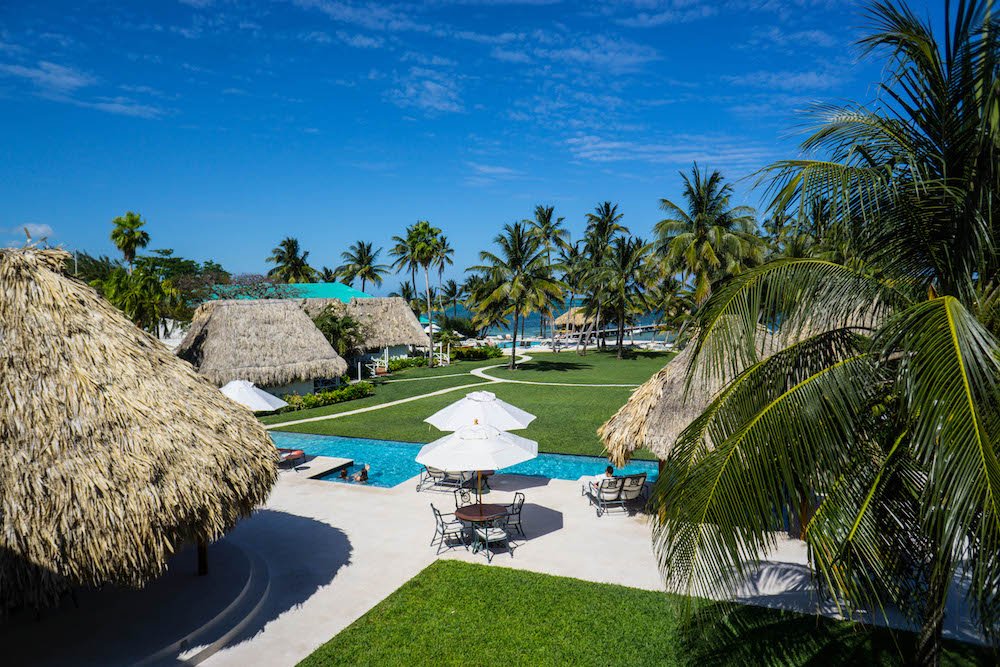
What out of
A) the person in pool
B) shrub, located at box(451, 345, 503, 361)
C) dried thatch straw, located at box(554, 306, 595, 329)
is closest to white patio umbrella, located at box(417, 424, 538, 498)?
the person in pool

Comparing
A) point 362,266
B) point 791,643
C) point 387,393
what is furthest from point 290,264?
point 791,643

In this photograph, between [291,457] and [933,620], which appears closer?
[933,620]

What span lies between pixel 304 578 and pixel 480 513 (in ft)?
9.81

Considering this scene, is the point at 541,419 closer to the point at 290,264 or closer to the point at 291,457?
the point at 291,457

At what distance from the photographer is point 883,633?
24.3ft

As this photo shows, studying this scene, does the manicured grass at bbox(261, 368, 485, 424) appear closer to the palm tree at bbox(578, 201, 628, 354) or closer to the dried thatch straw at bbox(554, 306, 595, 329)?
the palm tree at bbox(578, 201, 628, 354)

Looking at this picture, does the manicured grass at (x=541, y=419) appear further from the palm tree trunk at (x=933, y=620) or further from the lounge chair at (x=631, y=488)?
the palm tree trunk at (x=933, y=620)

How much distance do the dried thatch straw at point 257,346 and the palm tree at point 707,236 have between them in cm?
1825

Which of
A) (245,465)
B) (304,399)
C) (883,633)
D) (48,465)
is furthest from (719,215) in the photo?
(48,465)

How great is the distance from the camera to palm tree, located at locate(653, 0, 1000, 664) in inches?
143

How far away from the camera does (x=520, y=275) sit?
37.4 metres

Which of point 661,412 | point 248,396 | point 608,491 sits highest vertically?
point 661,412

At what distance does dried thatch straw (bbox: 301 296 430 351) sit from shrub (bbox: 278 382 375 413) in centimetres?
839

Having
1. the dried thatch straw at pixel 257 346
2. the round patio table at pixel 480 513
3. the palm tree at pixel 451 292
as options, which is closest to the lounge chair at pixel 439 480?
Result: the round patio table at pixel 480 513
